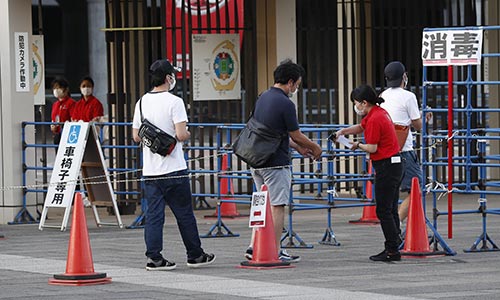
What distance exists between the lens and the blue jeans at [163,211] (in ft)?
41.0

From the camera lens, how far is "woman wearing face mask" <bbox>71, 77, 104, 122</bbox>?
66.2 ft

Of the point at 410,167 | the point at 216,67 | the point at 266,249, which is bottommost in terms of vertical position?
the point at 266,249

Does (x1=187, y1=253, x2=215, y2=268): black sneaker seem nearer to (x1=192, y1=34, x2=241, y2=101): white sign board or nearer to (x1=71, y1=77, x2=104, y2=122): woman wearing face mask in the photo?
(x1=192, y1=34, x2=241, y2=101): white sign board

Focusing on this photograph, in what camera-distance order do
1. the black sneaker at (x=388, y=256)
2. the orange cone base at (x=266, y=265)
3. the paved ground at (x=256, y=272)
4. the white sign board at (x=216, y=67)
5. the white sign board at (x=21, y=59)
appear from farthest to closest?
the white sign board at (x=216, y=67)
the white sign board at (x=21, y=59)
the black sneaker at (x=388, y=256)
the orange cone base at (x=266, y=265)
the paved ground at (x=256, y=272)

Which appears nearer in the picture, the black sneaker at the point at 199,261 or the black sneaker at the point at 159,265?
the black sneaker at the point at 159,265

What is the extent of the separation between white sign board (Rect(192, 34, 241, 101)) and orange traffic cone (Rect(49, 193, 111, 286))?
7740mm

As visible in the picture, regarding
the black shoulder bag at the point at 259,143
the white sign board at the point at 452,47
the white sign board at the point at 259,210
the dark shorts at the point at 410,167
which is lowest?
the white sign board at the point at 259,210

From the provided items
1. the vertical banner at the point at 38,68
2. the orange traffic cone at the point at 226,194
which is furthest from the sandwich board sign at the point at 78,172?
the vertical banner at the point at 38,68

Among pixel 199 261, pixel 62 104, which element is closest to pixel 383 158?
pixel 199 261

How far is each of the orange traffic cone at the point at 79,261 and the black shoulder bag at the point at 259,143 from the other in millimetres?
1793

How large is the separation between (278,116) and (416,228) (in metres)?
1.94

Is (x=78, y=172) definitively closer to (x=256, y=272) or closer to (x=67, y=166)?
(x=67, y=166)

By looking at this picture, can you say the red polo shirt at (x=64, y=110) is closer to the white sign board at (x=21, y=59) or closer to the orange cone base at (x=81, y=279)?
the white sign board at (x=21, y=59)

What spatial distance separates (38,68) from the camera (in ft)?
67.7
